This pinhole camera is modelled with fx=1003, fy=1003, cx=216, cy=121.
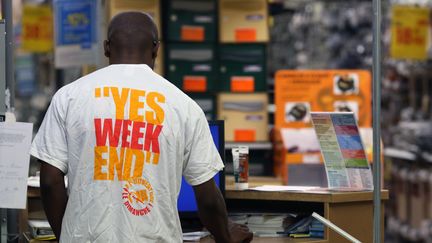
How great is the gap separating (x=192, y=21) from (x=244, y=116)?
90 centimetres

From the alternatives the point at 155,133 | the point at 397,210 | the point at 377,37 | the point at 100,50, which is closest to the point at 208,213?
the point at 155,133

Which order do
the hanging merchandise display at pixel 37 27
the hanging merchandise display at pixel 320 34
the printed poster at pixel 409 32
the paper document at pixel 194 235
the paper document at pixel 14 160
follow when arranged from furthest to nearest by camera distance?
the hanging merchandise display at pixel 37 27 < the hanging merchandise display at pixel 320 34 < the printed poster at pixel 409 32 < the paper document at pixel 194 235 < the paper document at pixel 14 160

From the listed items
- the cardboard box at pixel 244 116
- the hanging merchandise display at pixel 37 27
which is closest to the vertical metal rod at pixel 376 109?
the cardboard box at pixel 244 116

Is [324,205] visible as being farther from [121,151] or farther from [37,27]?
[37,27]

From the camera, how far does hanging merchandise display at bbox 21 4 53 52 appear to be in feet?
52.3

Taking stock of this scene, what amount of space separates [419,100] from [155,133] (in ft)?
30.9

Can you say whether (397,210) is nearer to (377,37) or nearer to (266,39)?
(266,39)

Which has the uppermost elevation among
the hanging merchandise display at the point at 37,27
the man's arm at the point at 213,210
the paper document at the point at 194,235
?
the hanging merchandise display at the point at 37,27

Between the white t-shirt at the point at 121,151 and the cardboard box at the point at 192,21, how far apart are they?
4914 millimetres

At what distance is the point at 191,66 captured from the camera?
8336 millimetres

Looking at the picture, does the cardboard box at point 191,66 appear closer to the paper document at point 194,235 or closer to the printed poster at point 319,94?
the printed poster at point 319,94

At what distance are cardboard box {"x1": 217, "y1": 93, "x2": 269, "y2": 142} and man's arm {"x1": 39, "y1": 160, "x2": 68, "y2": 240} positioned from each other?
194 inches

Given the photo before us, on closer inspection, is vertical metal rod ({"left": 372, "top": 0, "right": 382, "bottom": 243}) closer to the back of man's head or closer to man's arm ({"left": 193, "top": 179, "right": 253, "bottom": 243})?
man's arm ({"left": 193, "top": 179, "right": 253, "bottom": 243})

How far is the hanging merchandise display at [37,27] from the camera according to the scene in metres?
15.9
